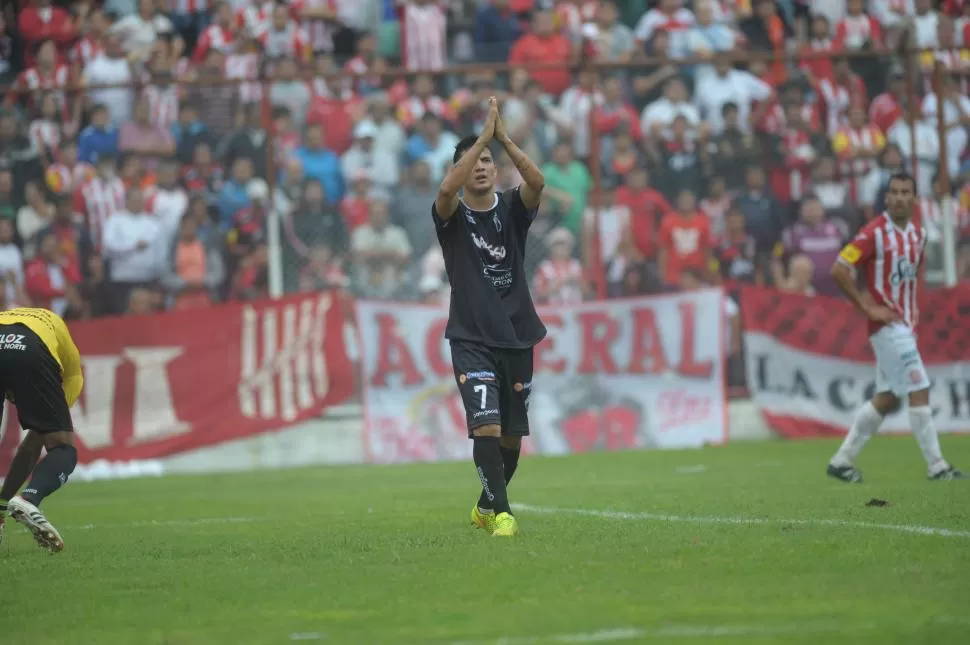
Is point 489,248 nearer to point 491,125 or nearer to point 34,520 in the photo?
point 491,125

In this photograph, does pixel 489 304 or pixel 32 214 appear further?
pixel 32 214

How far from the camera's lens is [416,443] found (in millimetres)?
17812

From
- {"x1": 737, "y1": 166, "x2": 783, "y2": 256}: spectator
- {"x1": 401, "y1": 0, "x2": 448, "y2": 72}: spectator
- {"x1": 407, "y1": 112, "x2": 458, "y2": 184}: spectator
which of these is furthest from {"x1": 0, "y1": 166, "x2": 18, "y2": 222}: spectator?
{"x1": 737, "y1": 166, "x2": 783, "y2": 256}: spectator

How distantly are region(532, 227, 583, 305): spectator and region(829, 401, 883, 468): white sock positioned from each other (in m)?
6.74

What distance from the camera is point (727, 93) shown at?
776 inches

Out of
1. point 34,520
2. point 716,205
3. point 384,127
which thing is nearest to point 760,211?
point 716,205

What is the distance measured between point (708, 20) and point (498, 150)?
4.98 m

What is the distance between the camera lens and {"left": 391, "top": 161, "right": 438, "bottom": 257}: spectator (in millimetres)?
18561

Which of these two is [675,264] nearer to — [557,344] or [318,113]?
[557,344]

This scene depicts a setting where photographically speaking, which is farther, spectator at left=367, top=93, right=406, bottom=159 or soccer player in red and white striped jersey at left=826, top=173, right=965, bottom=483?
spectator at left=367, top=93, right=406, bottom=159

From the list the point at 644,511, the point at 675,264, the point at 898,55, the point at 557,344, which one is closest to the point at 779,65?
the point at 898,55

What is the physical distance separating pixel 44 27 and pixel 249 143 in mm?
6205

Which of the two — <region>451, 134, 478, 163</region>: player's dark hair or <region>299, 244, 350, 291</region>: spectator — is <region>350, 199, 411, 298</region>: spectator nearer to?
<region>299, 244, 350, 291</region>: spectator

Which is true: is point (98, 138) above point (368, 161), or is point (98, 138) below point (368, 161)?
above
